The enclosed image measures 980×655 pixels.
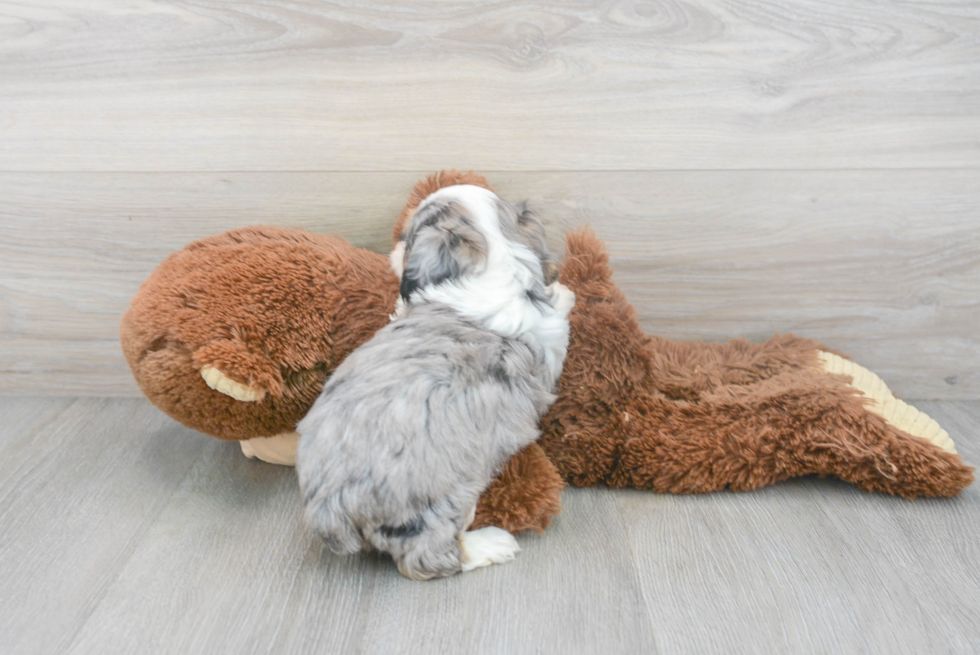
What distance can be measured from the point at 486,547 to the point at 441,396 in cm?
32

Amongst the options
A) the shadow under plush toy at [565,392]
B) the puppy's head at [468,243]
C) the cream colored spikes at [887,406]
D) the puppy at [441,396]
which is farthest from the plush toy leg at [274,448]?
the cream colored spikes at [887,406]

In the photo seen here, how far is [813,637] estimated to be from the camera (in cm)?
121

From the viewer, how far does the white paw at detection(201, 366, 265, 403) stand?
145 centimetres

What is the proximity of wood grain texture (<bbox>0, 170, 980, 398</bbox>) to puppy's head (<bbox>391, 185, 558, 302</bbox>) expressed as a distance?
32 cm

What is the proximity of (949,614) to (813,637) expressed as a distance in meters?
0.27

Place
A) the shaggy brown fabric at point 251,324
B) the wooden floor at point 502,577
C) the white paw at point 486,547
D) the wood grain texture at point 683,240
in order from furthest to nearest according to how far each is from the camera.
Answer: the wood grain texture at point 683,240 < the shaggy brown fabric at point 251,324 < the white paw at point 486,547 < the wooden floor at point 502,577

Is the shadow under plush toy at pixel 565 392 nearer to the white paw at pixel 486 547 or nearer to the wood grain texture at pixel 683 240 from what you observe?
the white paw at pixel 486 547

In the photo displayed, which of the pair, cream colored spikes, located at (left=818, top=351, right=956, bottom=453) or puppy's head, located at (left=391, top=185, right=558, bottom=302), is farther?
cream colored spikes, located at (left=818, top=351, right=956, bottom=453)

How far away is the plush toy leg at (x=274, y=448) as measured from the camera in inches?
66.6

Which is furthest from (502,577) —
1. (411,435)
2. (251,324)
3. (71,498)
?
(71,498)

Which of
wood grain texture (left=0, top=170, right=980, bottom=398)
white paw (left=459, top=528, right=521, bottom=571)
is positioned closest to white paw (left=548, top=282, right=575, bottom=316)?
wood grain texture (left=0, top=170, right=980, bottom=398)

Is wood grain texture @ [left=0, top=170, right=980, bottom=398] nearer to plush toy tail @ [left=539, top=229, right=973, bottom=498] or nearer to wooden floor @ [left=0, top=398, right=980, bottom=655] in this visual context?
plush toy tail @ [left=539, top=229, right=973, bottom=498]

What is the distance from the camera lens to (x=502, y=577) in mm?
1346

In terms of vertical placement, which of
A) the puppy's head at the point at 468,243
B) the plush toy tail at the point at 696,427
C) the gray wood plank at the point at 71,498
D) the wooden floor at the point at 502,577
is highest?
the puppy's head at the point at 468,243
